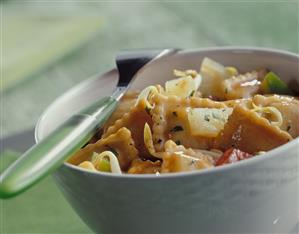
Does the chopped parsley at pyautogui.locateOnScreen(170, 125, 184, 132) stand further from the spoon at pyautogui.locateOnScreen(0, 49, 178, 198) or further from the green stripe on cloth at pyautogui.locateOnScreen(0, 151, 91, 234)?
the green stripe on cloth at pyautogui.locateOnScreen(0, 151, 91, 234)

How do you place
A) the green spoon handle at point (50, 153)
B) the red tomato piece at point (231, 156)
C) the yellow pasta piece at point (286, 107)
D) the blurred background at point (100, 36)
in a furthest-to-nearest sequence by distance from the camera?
the blurred background at point (100, 36) < the yellow pasta piece at point (286, 107) < the red tomato piece at point (231, 156) < the green spoon handle at point (50, 153)

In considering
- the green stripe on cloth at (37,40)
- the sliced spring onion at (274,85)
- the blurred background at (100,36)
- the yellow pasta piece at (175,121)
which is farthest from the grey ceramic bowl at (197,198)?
the green stripe on cloth at (37,40)

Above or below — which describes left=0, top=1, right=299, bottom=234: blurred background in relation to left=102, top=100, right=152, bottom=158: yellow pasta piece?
below

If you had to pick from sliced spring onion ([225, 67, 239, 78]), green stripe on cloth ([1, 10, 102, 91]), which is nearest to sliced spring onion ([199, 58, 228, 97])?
sliced spring onion ([225, 67, 239, 78])

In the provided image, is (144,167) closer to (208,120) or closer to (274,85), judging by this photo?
(208,120)

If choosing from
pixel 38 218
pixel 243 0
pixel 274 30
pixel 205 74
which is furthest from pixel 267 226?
pixel 243 0

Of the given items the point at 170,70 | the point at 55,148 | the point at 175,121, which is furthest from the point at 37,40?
the point at 55,148

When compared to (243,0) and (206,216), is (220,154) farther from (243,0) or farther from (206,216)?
(243,0)

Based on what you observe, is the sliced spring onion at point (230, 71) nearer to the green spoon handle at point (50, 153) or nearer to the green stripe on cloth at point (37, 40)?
the green spoon handle at point (50, 153)
